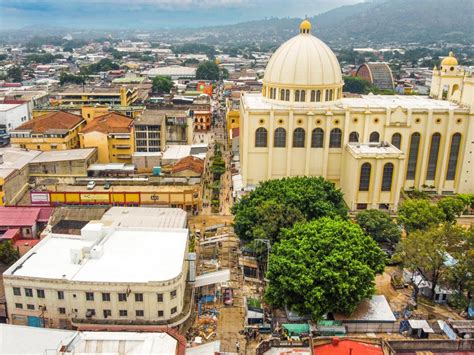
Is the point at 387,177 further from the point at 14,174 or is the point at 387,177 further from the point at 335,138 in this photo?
the point at 14,174

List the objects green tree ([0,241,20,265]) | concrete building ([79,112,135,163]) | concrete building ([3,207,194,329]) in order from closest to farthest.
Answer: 1. concrete building ([3,207,194,329])
2. green tree ([0,241,20,265])
3. concrete building ([79,112,135,163])

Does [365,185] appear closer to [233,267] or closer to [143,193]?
[233,267]

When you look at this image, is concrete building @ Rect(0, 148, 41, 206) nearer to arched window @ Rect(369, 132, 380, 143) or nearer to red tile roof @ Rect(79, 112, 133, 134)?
red tile roof @ Rect(79, 112, 133, 134)

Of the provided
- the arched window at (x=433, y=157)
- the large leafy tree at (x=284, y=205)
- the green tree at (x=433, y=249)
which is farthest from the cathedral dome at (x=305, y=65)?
the green tree at (x=433, y=249)

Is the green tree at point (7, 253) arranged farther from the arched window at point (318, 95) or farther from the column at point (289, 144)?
the arched window at point (318, 95)

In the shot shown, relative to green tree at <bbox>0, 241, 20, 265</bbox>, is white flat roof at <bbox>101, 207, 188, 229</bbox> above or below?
above

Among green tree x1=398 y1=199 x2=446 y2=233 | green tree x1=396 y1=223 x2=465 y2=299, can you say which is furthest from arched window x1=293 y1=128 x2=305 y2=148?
green tree x1=396 y1=223 x2=465 y2=299
